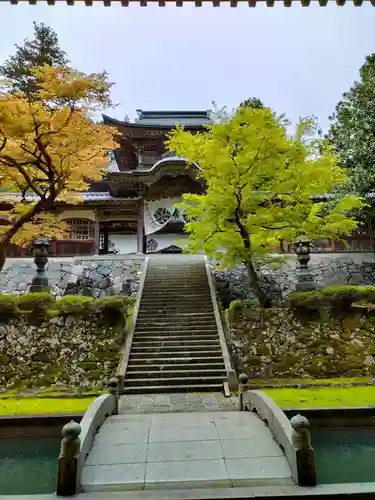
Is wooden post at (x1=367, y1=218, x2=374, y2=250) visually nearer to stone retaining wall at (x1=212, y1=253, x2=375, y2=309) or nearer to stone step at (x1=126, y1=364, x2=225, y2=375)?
stone retaining wall at (x1=212, y1=253, x2=375, y2=309)

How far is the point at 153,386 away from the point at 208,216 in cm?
622

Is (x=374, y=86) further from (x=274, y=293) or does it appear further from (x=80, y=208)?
(x=80, y=208)

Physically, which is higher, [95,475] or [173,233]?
[173,233]

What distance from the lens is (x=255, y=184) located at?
1366cm

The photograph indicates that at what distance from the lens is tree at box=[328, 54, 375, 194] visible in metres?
19.8

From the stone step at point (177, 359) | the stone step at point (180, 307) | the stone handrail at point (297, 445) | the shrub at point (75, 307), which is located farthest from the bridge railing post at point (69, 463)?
the stone step at point (180, 307)

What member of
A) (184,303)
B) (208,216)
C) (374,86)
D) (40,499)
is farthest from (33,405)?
(374,86)

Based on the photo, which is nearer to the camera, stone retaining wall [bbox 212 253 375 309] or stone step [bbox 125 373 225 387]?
stone step [bbox 125 373 225 387]

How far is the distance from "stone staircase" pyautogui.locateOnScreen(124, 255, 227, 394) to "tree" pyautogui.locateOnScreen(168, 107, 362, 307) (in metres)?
2.54

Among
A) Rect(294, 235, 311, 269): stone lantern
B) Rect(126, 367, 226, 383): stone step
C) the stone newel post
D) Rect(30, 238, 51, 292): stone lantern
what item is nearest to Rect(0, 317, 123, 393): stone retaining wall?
Rect(126, 367, 226, 383): stone step

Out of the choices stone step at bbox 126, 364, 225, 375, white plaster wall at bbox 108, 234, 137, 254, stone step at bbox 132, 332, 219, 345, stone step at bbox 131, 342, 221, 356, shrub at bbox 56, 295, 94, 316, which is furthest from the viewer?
white plaster wall at bbox 108, 234, 137, 254

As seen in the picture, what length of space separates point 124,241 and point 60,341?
2043 cm

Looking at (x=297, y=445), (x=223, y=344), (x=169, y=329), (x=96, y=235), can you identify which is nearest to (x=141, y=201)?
(x=96, y=235)

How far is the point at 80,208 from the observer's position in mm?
25016
